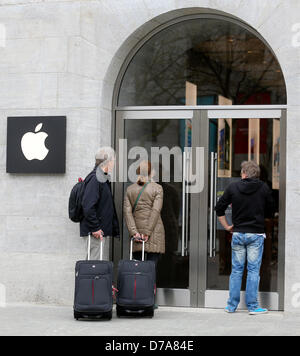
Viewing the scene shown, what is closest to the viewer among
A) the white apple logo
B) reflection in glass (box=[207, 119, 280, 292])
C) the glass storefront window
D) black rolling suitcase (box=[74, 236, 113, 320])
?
black rolling suitcase (box=[74, 236, 113, 320])

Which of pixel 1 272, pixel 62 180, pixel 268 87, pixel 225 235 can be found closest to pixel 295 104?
pixel 268 87

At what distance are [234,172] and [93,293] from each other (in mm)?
2435

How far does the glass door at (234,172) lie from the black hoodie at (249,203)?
14.9 inches

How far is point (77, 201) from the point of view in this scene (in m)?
9.21

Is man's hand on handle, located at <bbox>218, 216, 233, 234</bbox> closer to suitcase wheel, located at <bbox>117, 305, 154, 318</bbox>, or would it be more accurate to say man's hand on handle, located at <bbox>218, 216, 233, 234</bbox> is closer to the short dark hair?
the short dark hair

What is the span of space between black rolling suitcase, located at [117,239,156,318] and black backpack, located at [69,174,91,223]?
86 cm

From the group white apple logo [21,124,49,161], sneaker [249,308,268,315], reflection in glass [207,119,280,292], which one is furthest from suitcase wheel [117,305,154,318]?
white apple logo [21,124,49,161]

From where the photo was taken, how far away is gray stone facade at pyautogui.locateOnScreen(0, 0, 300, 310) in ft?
32.1

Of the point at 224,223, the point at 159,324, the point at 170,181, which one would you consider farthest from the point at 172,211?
the point at 159,324

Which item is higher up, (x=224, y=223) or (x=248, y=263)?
(x=224, y=223)

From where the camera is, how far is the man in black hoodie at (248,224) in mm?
9117

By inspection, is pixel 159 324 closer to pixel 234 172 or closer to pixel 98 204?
pixel 98 204

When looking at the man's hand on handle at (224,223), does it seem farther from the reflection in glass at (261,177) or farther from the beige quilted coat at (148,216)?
the beige quilted coat at (148,216)

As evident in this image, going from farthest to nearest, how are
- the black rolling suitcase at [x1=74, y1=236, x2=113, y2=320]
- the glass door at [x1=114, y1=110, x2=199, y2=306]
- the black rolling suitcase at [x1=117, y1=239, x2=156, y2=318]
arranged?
the glass door at [x1=114, y1=110, x2=199, y2=306] → the black rolling suitcase at [x1=117, y1=239, x2=156, y2=318] → the black rolling suitcase at [x1=74, y1=236, x2=113, y2=320]
